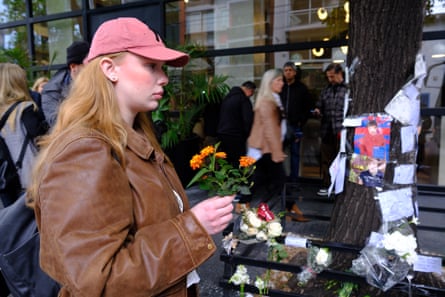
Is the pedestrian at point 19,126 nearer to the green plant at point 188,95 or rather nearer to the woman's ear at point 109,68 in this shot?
the woman's ear at point 109,68

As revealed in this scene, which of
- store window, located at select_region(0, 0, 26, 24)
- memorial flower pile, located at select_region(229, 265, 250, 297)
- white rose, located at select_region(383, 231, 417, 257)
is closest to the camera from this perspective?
white rose, located at select_region(383, 231, 417, 257)

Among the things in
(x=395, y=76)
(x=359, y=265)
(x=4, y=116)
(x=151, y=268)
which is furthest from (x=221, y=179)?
(x=4, y=116)

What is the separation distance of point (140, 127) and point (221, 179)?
431 mm

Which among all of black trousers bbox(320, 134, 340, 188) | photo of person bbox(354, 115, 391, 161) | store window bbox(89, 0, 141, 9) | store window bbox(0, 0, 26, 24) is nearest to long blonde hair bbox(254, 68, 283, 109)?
black trousers bbox(320, 134, 340, 188)

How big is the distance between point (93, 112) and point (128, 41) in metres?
0.27

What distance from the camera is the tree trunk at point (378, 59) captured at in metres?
2.17

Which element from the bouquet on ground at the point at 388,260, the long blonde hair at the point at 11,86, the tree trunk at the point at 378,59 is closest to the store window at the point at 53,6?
the long blonde hair at the point at 11,86

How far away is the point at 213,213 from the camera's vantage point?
3.65 feet

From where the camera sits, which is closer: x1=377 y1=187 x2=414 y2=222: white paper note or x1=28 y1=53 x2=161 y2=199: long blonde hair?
x1=28 y1=53 x2=161 y2=199: long blonde hair

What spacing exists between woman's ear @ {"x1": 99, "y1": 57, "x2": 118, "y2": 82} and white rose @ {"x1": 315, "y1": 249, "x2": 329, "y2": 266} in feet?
4.64

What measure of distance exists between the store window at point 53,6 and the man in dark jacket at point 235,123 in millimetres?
5071

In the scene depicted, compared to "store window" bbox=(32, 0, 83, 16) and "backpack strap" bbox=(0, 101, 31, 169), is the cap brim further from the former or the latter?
"store window" bbox=(32, 0, 83, 16)

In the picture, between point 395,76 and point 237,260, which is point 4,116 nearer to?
point 237,260

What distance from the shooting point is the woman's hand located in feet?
3.63
